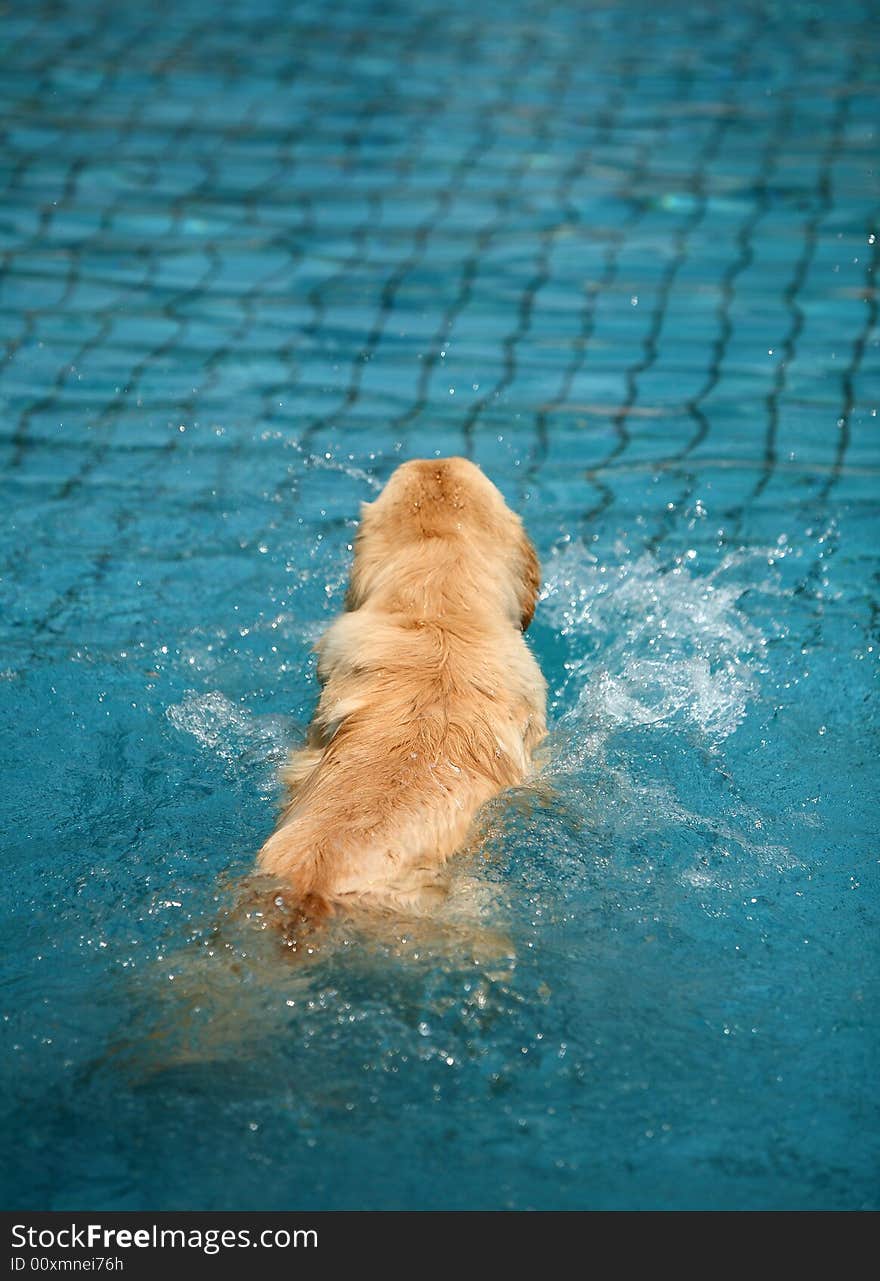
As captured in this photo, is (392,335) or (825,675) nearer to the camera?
(825,675)

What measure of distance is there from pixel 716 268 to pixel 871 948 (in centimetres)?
556

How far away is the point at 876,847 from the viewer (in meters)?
4.01

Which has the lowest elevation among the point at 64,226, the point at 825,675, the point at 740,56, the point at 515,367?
the point at 825,675

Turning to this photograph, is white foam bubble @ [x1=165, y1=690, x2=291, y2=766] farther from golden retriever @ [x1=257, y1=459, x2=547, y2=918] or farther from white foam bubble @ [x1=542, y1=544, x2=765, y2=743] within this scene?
white foam bubble @ [x1=542, y1=544, x2=765, y2=743]

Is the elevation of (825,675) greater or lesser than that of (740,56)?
lesser

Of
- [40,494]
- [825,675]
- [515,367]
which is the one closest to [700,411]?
[515,367]

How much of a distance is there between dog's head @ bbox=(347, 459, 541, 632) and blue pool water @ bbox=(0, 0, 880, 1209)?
22.9 inches

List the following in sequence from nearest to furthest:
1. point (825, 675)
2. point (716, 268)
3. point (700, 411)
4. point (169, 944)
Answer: point (169, 944) → point (825, 675) → point (700, 411) → point (716, 268)

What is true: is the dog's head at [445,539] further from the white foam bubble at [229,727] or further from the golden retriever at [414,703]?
the white foam bubble at [229,727]

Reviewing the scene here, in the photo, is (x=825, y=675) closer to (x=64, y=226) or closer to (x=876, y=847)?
(x=876, y=847)

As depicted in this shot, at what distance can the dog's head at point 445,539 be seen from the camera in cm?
434

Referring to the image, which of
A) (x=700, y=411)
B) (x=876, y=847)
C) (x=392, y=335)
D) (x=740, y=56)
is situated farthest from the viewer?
(x=740, y=56)

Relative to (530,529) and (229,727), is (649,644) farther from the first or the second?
(229,727)

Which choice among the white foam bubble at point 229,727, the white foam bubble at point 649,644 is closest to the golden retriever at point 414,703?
the white foam bubble at point 229,727
